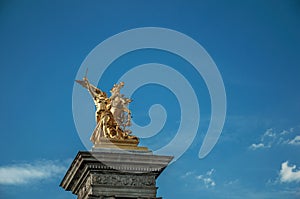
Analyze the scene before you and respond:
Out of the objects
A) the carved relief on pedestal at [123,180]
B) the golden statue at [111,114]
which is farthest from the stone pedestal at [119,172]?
the golden statue at [111,114]

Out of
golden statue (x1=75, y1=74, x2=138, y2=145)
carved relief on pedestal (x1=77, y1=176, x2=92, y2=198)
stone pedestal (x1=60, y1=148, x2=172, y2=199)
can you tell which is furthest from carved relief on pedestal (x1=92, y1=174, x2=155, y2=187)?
golden statue (x1=75, y1=74, x2=138, y2=145)

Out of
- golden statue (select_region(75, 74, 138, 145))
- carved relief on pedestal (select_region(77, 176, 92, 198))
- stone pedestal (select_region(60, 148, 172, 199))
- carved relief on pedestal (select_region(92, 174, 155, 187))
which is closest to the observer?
stone pedestal (select_region(60, 148, 172, 199))

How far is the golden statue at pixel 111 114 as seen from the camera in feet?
81.8

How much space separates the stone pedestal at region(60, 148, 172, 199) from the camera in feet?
75.4

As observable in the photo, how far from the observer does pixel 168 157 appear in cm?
2409

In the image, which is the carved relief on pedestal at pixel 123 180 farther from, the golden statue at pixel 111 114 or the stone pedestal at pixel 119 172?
the golden statue at pixel 111 114

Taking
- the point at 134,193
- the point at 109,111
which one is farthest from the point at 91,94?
the point at 134,193

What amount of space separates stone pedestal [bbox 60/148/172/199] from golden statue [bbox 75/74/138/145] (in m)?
1.10

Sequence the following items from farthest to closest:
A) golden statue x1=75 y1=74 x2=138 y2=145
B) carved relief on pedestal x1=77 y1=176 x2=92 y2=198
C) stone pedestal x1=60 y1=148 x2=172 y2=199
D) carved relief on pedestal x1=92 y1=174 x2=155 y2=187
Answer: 1. golden statue x1=75 y1=74 x2=138 y2=145
2. carved relief on pedestal x1=77 y1=176 x2=92 y2=198
3. carved relief on pedestal x1=92 y1=174 x2=155 y2=187
4. stone pedestal x1=60 y1=148 x2=172 y2=199

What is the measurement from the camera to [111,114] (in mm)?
25562

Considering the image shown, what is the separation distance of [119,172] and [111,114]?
10.4ft

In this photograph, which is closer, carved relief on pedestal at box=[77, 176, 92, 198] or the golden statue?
carved relief on pedestal at box=[77, 176, 92, 198]

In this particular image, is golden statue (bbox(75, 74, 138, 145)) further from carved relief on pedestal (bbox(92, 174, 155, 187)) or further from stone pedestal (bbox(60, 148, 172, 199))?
carved relief on pedestal (bbox(92, 174, 155, 187))

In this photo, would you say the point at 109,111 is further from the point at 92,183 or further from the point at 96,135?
the point at 92,183
